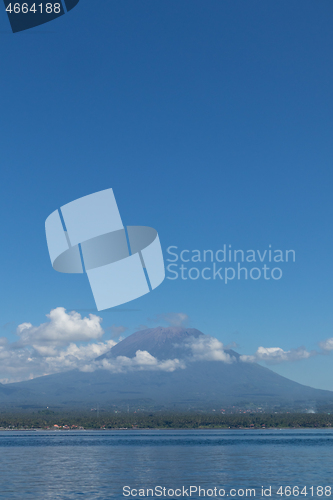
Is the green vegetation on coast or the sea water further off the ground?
the sea water

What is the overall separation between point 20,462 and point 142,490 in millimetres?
21591

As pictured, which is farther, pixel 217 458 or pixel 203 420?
pixel 203 420

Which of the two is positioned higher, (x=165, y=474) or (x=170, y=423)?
(x=165, y=474)

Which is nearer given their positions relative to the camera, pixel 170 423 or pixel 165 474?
pixel 165 474

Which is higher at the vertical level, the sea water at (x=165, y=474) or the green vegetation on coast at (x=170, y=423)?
the sea water at (x=165, y=474)

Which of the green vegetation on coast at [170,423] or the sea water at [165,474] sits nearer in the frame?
the sea water at [165,474]

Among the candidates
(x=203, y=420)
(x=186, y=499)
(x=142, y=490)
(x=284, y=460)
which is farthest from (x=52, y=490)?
(x=203, y=420)

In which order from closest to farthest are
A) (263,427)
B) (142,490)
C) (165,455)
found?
1. (142,490)
2. (165,455)
3. (263,427)

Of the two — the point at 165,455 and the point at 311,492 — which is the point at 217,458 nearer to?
the point at 165,455

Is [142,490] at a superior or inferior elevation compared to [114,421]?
superior

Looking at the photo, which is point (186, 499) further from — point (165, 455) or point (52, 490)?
point (165, 455)

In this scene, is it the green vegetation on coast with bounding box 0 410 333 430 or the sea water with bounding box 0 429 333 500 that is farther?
the green vegetation on coast with bounding box 0 410 333 430

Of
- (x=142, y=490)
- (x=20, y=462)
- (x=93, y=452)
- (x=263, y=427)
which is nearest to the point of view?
(x=142, y=490)

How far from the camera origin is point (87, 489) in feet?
101
